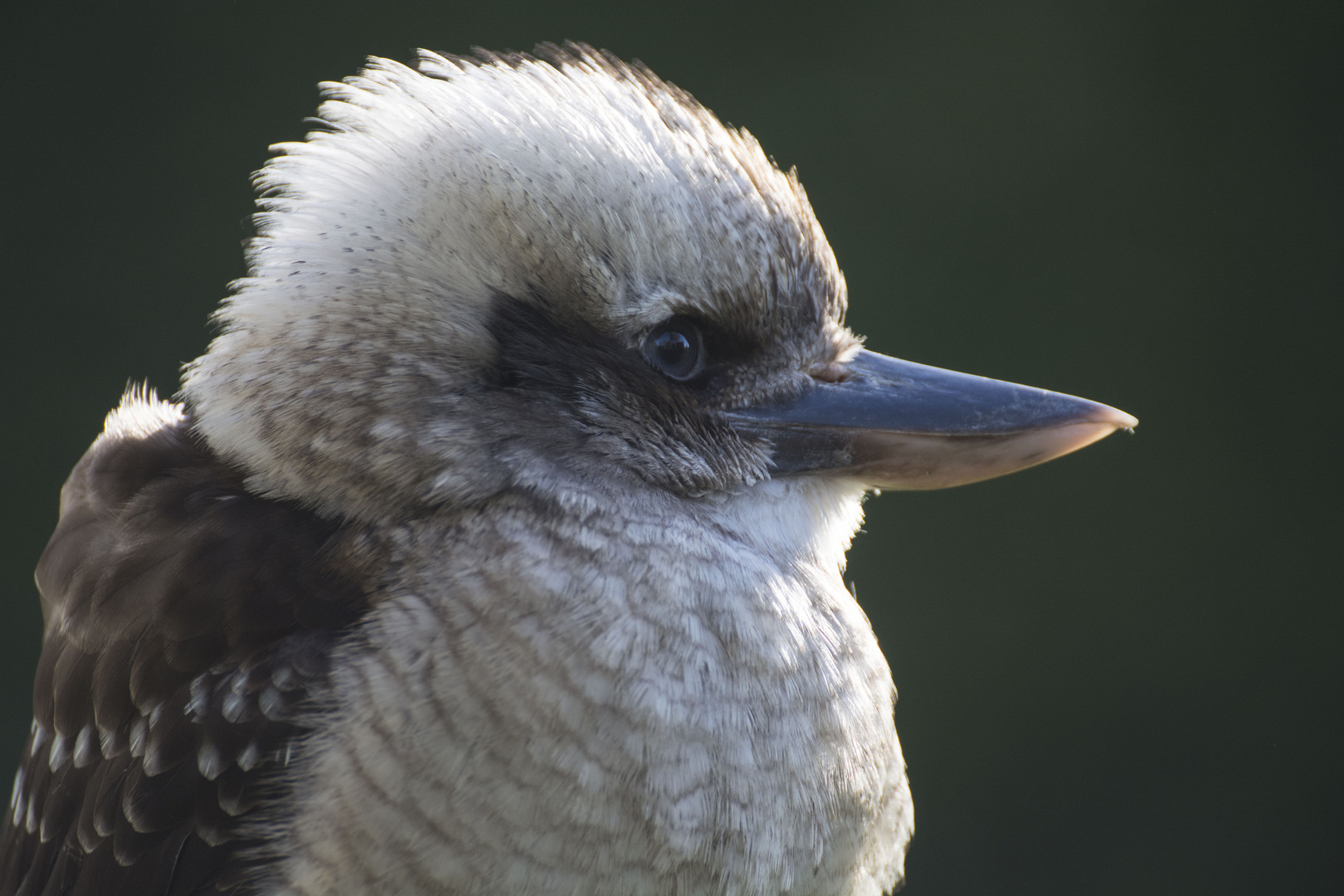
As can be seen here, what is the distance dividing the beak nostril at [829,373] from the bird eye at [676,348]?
132 mm

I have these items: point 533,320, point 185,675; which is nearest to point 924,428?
point 533,320

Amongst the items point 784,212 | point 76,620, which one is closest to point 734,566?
point 784,212

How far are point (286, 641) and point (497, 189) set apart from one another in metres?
0.44

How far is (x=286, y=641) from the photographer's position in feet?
3.23

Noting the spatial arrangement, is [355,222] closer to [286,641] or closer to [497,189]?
[497,189]

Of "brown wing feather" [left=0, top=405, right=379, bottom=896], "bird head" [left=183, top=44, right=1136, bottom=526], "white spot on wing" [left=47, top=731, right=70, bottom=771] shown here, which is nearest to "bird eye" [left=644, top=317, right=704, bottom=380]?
"bird head" [left=183, top=44, right=1136, bottom=526]

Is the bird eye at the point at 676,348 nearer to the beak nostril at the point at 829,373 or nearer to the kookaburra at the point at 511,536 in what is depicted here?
the kookaburra at the point at 511,536

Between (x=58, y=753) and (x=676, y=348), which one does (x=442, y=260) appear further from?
(x=58, y=753)

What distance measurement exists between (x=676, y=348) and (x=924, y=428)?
0.27 meters

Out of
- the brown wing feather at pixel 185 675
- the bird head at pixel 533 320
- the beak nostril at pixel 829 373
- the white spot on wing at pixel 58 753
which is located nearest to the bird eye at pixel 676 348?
the bird head at pixel 533 320

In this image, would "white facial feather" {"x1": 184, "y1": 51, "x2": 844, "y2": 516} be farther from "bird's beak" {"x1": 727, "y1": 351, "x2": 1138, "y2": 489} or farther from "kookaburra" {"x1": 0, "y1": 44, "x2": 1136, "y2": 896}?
"bird's beak" {"x1": 727, "y1": 351, "x2": 1138, "y2": 489}

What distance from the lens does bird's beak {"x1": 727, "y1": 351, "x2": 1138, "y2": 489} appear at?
3.67 feet

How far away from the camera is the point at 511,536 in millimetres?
968

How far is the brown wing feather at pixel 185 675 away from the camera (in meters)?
Result: 0.98
